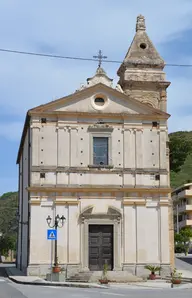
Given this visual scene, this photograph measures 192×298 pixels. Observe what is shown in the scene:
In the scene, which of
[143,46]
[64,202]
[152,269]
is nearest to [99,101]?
[64,202]

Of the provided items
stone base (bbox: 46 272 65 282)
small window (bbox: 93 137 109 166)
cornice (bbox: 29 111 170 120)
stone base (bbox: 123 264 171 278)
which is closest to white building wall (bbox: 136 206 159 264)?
stone base (bbox: 123 264 171 278)

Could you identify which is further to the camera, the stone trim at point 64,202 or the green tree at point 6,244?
the green tree at point 6,244

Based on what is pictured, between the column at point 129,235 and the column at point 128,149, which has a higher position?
the column at point 128,149

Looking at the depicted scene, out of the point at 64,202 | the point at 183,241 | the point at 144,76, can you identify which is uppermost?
the point at 144,76

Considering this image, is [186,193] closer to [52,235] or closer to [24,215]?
[24,215]

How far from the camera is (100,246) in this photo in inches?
1308

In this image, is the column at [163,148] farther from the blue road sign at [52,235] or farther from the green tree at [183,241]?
the green tree at [183,241]

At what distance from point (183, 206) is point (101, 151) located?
177 ft

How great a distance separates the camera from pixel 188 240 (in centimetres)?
6525

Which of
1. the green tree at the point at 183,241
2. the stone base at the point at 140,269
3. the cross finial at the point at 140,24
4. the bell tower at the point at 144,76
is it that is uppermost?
the cross finial at the point at 140,24

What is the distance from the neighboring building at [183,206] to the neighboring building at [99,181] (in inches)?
1980

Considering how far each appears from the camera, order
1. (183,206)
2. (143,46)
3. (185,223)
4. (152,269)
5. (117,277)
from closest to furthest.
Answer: (117,277) < (152,269) < (143,46) < (185,223) < (183,206)

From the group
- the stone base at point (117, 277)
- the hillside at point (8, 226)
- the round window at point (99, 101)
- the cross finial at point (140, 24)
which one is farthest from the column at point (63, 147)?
the hillside at point (8, 226)

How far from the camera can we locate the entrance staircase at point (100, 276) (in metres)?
29.6
